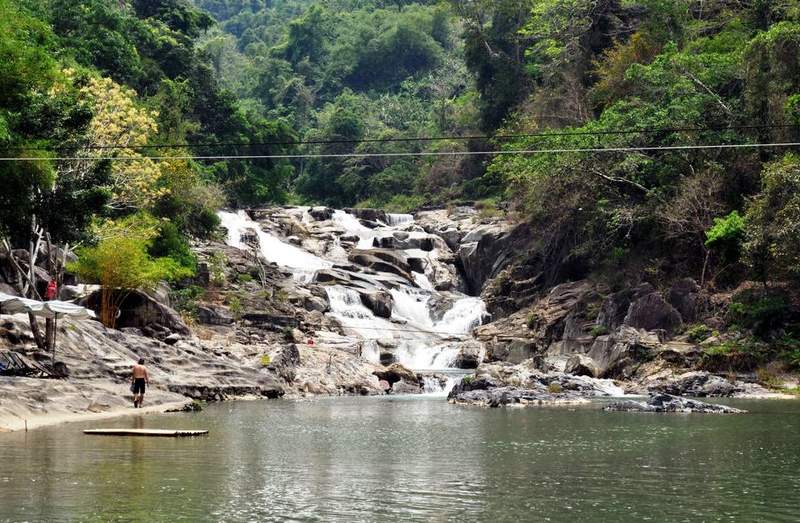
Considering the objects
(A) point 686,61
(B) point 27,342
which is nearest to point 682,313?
(A) point 686,61

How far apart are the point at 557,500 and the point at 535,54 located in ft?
176

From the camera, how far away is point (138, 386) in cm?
2659

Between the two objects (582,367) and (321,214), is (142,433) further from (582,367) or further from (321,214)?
(321,214)

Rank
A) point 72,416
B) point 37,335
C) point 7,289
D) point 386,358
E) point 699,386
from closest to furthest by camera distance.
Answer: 1. point 72,416
2. point 37,335
3. point 7,289
4. point 699,386
5. point 386,358

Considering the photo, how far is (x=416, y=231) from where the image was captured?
59375mm

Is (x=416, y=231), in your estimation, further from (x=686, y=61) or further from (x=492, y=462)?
(x=492, y=462)

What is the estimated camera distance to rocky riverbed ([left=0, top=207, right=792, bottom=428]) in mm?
30422

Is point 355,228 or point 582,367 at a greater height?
point 355,228

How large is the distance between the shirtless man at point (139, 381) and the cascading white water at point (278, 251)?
943 inches

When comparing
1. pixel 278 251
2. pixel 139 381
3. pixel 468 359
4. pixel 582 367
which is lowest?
pixel 139 381

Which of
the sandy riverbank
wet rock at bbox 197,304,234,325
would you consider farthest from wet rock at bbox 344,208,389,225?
the sandy riverbank

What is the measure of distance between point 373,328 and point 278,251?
11694 mm

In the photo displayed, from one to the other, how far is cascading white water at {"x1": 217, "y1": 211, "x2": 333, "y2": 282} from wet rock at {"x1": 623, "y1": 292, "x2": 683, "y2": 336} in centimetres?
1695

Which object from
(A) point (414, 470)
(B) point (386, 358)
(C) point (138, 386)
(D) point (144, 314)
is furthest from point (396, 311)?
(A) point (414, 470)
